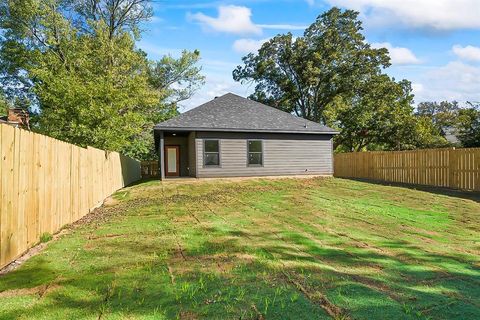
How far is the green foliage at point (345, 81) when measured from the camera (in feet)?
105

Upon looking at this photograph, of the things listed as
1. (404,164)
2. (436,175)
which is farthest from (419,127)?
(436,175)

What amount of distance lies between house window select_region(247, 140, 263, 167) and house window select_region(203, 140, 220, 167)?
1733 mm

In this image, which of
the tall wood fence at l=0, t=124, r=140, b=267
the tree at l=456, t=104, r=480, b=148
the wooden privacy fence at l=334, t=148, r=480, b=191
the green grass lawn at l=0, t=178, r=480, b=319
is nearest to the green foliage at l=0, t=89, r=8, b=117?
the tall wood fence at l=0, t=124, r=140, b=267

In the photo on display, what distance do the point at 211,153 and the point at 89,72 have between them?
8882 mm

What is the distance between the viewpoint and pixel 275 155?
1988cm

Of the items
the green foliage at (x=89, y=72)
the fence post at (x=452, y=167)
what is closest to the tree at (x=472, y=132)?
the fence post at (x=452, y=167)

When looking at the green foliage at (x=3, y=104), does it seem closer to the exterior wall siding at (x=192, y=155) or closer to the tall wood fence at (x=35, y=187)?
A: the exterior wall siding at (x=192, y=155)

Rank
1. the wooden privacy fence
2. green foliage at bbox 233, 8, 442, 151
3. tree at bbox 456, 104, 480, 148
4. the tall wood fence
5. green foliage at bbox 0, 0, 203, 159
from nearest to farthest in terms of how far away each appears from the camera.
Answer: the tall wood fence → the wooden privacy fence → green foliage at bbox 0, 0, 203, 159 → tree at bbox 456, 104, 480, 148 → green foliage at bbox 233, 8, 442, 151

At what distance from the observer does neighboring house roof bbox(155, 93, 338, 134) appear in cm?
1838

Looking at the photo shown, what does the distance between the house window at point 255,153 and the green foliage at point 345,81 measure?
15.0m

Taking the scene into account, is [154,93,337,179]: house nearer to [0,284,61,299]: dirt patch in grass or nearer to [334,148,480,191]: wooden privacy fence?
[334,148,480,191]: wooden privacy fence

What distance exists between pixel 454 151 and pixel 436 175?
55.2 inches

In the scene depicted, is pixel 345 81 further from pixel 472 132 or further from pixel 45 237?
pixel 45 237

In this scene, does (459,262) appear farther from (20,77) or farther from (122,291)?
(20,77)
